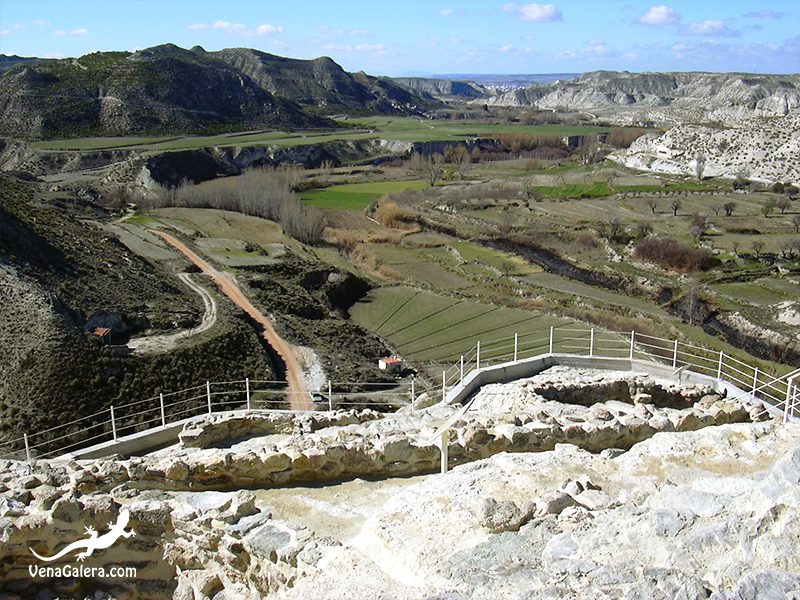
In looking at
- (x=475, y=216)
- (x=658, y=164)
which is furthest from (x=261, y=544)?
(x=658, y=164)

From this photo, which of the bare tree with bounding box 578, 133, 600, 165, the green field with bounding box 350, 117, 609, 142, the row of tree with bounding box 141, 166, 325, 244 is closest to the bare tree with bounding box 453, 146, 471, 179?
the green field with bounding box 350, 117, 609, 142

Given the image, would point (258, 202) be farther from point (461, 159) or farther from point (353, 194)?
point (461, 159)

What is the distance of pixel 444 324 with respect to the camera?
42438 mm

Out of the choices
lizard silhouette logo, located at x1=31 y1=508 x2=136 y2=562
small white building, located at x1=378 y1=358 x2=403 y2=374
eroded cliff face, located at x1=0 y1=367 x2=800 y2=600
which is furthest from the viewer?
small white building, located at x1=378 y1=358 x2=403 y2=374

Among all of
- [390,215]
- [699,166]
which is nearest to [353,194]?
[390,215]

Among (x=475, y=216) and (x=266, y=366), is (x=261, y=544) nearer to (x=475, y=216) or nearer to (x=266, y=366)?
(x=266, y=366)

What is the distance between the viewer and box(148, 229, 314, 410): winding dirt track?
2706 cm

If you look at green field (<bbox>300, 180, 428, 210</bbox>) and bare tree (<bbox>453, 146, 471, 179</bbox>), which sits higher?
bare tree (<bbox>453, 146, 471, 179</bbox>)

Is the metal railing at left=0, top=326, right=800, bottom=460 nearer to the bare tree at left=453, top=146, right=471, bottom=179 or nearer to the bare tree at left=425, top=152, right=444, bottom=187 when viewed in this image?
the bare tree at left=425, top=152, right=444, bottom=187

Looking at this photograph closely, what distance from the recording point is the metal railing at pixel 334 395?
17.4 meters

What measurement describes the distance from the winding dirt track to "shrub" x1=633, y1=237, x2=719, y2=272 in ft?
129

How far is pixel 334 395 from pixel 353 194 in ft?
264

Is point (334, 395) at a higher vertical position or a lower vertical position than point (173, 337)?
higher

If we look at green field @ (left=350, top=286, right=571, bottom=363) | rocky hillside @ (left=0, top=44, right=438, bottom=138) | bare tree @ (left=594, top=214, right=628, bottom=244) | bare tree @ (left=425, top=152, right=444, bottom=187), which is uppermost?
rocky hillside @ (left=0, top=44, right=438, bottom=138)
